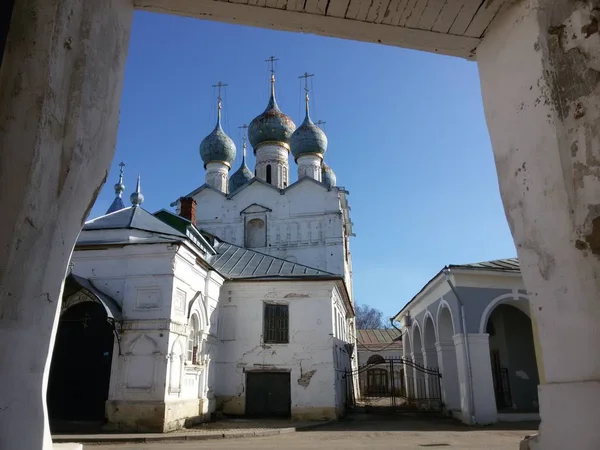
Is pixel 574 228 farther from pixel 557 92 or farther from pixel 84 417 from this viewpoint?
pixel 84 417

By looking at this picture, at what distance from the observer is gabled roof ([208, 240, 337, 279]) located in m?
16.6

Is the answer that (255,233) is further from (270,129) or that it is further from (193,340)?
(193,340)

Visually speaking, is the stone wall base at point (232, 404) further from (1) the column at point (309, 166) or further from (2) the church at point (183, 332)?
(1) the column at point (309, 166)

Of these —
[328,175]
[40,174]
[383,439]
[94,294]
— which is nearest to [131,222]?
[94,294]

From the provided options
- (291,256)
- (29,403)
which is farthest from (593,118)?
(291,256)

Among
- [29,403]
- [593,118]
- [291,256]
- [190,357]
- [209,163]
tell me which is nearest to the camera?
[29,403]

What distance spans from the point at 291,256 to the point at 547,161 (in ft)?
76.7

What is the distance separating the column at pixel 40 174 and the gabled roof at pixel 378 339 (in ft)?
126

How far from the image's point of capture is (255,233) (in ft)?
87.1

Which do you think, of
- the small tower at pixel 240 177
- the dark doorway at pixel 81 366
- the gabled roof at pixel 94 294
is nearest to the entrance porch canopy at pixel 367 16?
the gabled roof at pixel 94 294

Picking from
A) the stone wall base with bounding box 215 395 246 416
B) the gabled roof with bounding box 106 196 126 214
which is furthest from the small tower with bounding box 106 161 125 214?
the stone wall base with bounding box 215 395 246 416

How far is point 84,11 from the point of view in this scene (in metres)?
1.94

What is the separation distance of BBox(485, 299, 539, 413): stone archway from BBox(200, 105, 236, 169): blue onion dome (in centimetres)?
2024

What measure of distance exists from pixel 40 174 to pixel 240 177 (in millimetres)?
35348
